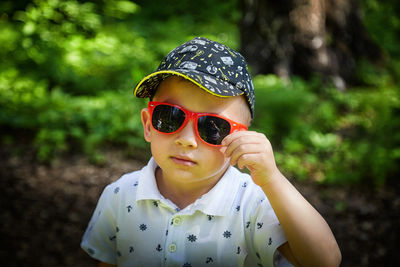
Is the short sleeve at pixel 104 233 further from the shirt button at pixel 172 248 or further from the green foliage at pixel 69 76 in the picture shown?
the green foliage at pixel 69 76

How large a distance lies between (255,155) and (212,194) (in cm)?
34

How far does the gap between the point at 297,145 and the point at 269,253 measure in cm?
333

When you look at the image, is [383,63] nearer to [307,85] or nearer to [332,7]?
[332,7]

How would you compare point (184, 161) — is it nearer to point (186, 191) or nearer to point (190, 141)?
point (190, 141)

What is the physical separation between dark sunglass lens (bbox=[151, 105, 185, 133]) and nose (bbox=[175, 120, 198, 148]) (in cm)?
3

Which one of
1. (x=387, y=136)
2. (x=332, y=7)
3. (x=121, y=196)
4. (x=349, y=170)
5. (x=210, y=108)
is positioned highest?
(x=332, y=7)

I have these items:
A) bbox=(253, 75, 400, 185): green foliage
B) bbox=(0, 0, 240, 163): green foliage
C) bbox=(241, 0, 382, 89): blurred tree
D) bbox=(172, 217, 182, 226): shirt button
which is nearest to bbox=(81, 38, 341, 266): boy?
bbox=(172, 217, 182, 226): shirt button

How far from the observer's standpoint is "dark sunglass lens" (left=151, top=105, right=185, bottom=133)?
1.42 metres

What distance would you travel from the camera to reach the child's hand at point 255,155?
1.31m

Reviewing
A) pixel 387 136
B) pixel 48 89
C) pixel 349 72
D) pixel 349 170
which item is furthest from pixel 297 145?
pixel 48 89

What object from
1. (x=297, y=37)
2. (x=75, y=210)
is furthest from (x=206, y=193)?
(x=297, y=37)

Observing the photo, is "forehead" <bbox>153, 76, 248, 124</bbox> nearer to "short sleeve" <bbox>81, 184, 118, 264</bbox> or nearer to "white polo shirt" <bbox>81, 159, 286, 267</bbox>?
"white polo shirt" <bbox>81, 159, 286, 267</bbox>

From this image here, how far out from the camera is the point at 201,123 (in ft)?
4.63

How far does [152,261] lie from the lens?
155 centimetres
